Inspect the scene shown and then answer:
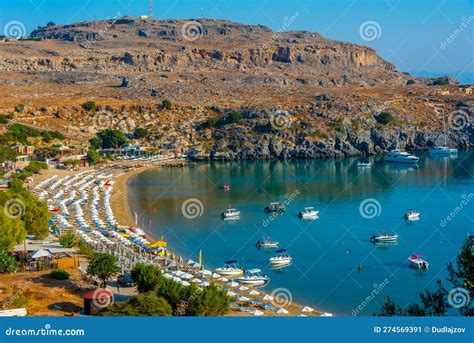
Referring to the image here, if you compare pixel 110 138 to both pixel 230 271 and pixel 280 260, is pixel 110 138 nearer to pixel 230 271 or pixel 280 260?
pixel 280 260

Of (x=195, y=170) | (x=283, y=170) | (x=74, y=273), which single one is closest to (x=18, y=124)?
(x=195, y=170)
